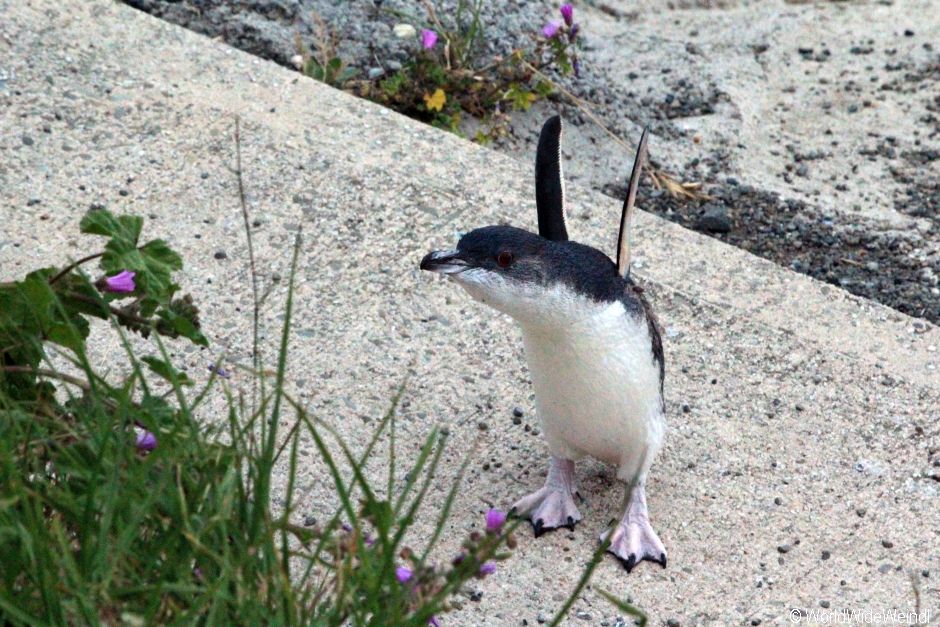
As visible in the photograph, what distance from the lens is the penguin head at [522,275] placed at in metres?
2.85

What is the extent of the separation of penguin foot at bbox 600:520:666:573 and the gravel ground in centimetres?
162

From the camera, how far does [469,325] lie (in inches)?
151

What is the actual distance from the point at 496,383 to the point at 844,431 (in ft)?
3.00

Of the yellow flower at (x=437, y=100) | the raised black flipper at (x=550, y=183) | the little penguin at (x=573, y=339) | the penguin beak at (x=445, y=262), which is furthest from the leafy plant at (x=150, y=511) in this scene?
the yellow flower at (x=437, y=100)

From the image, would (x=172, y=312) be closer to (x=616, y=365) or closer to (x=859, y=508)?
(x=616, y=365)

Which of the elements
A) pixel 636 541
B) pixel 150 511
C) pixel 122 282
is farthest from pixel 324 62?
pixel 150 511

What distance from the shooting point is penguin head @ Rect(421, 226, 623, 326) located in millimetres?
2852

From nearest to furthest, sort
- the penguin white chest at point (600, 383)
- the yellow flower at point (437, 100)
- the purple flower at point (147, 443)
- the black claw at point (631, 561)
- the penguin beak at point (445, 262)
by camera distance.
Answer: 1. the purple flower at point (147, 443)
2. the penguin beak at point (445, 262)
3. the penguin white chest at point (600, 383)
4. the black claw at point (631, 561)
5. the yellow flower at point (437, 100)

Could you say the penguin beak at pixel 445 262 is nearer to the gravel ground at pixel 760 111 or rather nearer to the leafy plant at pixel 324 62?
the gravel ground at pixel 760 111

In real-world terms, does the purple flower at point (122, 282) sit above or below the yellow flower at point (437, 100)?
above

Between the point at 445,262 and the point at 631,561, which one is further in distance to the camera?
the point at 631,561

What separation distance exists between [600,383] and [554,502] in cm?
38

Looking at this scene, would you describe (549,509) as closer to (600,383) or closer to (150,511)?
(600,383)

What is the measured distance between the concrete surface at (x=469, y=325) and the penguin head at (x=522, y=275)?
1.90ft
